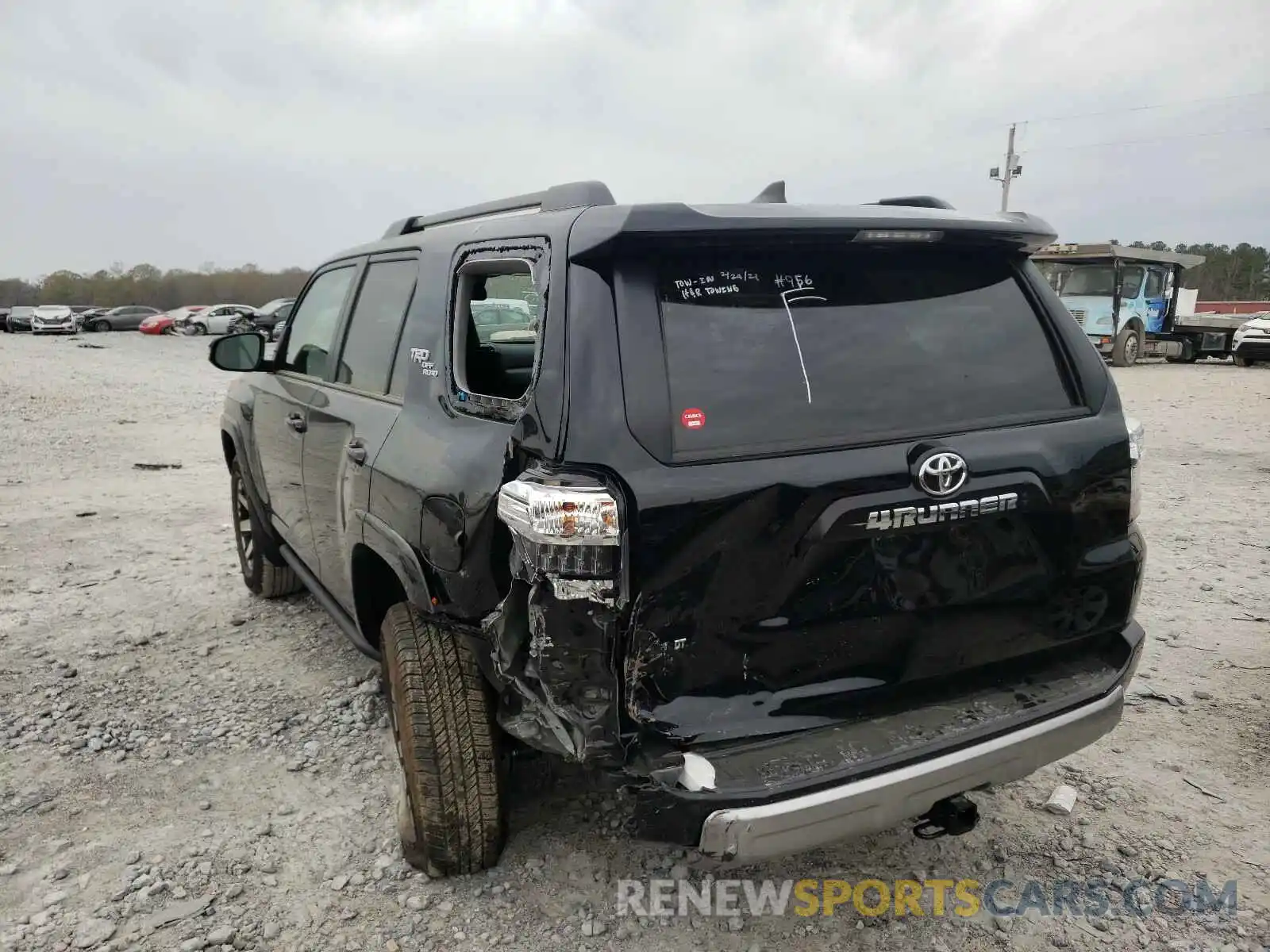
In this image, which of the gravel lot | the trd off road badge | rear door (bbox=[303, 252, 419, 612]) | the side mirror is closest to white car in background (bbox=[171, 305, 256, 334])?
the gravel lot

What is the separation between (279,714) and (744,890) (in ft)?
7.01

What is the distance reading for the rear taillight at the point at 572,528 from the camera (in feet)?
6.40

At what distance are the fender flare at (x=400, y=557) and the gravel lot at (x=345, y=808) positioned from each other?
709mm

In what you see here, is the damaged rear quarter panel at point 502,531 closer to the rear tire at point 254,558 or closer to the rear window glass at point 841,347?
the rear window glass at point 841,347

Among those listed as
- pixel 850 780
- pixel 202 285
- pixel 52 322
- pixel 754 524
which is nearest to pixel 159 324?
pixel 52 322

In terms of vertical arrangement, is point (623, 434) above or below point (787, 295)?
below

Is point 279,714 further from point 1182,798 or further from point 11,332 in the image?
point 11,332

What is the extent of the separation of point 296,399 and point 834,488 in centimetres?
262

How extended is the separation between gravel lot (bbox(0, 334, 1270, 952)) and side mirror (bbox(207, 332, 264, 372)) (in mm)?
1393

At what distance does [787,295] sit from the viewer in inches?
88.2

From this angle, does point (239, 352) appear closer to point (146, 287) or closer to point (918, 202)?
point (918, 202)

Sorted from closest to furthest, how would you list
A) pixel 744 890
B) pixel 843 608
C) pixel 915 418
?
pixel 843 608
pixel 915 418
pixel 744 890

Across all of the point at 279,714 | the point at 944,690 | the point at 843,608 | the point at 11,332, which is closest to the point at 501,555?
the point at 843,608

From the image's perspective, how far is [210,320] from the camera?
3825 centimetres
